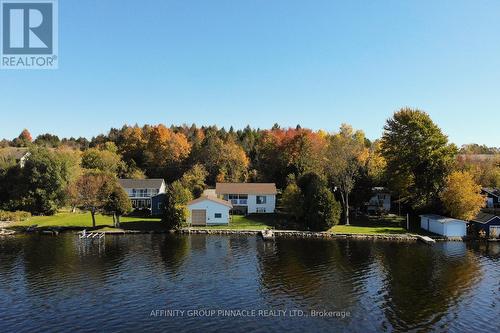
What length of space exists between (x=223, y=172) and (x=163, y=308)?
212 feet

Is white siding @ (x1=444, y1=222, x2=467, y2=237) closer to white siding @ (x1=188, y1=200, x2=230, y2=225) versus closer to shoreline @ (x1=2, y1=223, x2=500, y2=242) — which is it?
shoreline @ (x1=2, y1=223, x2=500, y2=242)

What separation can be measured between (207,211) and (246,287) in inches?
1315

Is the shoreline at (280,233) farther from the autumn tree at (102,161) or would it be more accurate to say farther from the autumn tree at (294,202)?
the autumn tree at (102,161)

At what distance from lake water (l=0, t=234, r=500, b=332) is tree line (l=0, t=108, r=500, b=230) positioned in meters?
11.3

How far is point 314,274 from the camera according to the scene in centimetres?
4119

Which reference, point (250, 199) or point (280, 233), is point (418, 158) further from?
point (250, 199)

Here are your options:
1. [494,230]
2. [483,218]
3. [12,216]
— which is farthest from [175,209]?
[494,230]

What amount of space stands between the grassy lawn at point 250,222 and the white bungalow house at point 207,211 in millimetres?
1596

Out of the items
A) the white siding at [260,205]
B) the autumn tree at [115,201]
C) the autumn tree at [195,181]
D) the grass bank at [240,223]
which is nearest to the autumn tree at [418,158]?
the grass bank at [240,223]

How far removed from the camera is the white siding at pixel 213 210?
6925 cm

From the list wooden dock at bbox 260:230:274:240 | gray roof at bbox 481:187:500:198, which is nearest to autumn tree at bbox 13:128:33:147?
wooden dock at bbox 260:230:274:240

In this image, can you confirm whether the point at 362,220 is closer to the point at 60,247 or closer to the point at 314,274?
the point at 314,274

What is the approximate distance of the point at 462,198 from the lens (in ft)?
210

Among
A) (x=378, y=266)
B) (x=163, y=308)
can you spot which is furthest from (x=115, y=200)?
(x=378, y=266)
